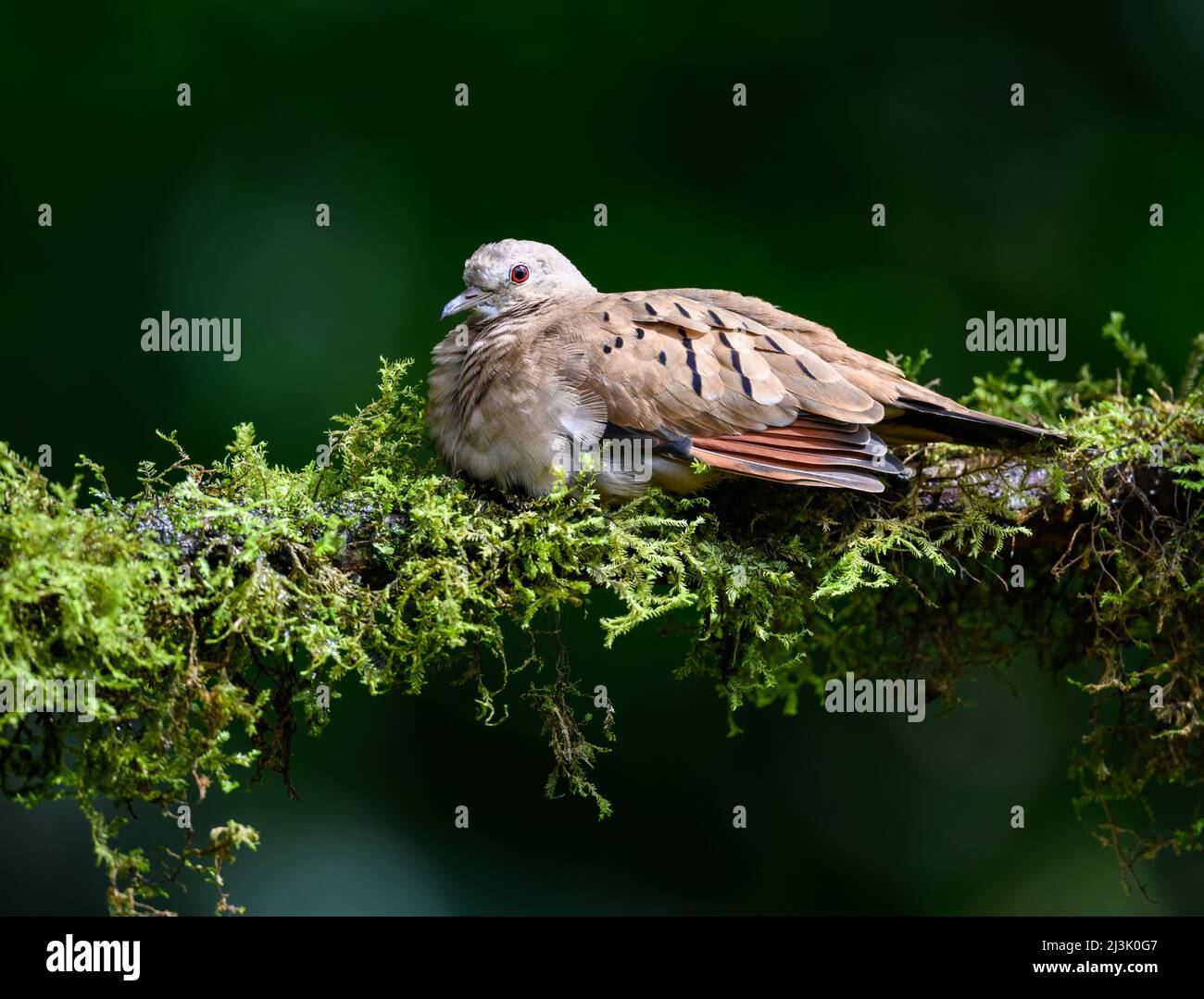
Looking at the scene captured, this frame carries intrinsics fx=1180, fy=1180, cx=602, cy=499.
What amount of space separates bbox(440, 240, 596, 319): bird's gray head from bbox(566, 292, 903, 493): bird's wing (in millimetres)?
451

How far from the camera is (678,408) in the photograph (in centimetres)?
282

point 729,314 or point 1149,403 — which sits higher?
point 729,314

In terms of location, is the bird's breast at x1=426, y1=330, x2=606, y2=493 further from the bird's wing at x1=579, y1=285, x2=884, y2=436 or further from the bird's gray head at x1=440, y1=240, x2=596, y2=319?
the bird's gray head at x1=440, y1=240, x2=596, y2=319

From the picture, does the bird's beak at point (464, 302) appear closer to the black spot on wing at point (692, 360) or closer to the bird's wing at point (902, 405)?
the bird's wing at point (902, 405)

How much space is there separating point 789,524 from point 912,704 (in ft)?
2.59

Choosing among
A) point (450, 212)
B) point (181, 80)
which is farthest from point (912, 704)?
point (181, 80)

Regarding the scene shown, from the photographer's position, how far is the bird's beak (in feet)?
11.0

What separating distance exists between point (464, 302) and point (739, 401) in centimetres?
96

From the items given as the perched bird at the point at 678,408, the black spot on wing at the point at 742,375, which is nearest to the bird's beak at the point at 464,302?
the perched bird at the point at 678,408

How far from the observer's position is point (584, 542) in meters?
2.56

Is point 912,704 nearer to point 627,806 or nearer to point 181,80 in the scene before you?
point 627,806

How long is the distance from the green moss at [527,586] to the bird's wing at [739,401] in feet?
0.46

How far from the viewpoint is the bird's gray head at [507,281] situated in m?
3.35

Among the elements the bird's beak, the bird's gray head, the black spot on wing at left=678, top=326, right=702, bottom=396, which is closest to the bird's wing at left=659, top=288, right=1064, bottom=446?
the black spot on wing at left=678, top=326, right=702, bottom=396
